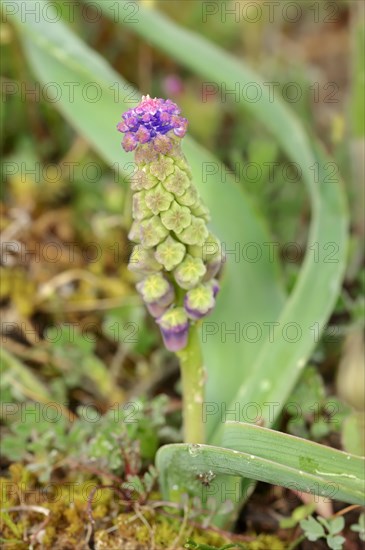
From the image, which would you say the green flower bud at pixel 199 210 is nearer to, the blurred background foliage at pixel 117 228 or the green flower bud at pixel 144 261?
the green flower bud at pixel 144 261


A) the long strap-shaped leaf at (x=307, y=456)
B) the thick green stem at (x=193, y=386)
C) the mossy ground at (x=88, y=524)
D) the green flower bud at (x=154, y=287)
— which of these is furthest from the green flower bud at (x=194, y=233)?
the mossy ground at (x=88, y=524)

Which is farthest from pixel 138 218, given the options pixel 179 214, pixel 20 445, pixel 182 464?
pixel 20 445

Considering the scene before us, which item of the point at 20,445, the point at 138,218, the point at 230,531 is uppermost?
the point at 138,218

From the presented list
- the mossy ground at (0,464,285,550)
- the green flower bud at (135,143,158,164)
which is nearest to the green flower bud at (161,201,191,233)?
the green flower bud at (135,143,158,164)

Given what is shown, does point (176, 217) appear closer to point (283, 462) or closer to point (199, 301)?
point (199, 301)

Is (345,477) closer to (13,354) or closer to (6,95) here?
(13,354)

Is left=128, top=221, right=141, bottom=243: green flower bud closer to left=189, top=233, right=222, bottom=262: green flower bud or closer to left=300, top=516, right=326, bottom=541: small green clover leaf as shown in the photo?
left=189, top=233, right=222, bottom=262: green flower bud

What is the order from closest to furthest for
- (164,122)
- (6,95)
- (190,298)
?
(164,122) < (190,298) < (6,95)

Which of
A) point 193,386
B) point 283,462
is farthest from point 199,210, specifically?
point 283,462
